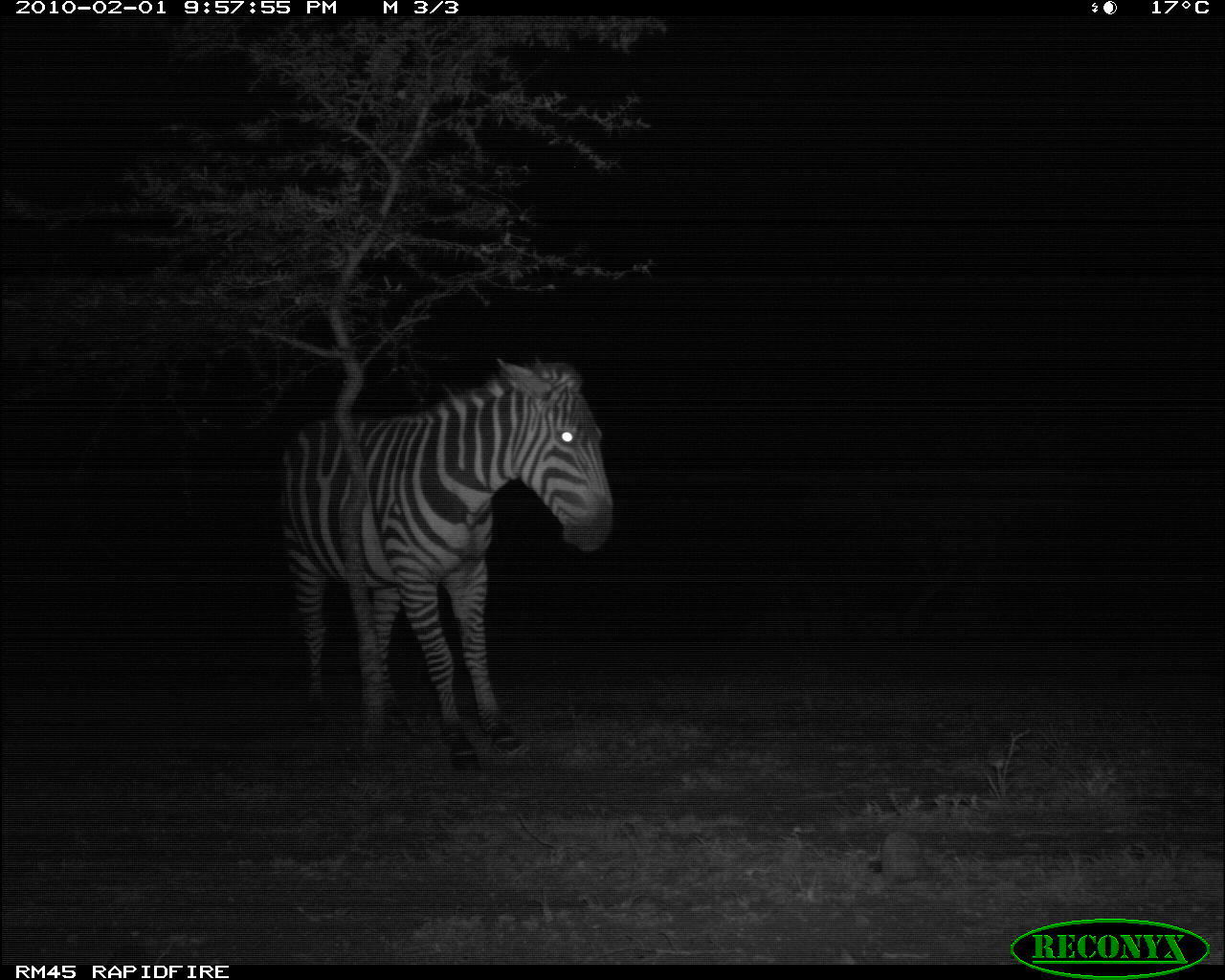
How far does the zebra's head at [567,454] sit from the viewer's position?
698 cm

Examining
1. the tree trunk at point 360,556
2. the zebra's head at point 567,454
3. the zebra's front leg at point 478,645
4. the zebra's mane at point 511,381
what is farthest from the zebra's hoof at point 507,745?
the zebra's mane at point 511,381

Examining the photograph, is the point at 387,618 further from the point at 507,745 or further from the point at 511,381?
the point at 511,381

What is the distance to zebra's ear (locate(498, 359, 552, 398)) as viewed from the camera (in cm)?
706

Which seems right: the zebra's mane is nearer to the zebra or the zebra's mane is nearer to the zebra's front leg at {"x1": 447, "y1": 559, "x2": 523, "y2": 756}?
the zebra

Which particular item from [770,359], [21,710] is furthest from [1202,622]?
[21,710]

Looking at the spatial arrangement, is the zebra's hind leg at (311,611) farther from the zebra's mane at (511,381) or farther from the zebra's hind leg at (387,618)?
the zebra's mane at (511,381)

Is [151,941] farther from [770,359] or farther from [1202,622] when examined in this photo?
[1202,622]

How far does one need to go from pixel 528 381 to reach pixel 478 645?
1.80 meters

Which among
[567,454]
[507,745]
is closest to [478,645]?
[507,745]

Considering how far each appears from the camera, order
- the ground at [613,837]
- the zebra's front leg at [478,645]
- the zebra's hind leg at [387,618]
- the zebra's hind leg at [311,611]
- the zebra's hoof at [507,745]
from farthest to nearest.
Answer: the zebra's hind leg at [311,611] < the zebra's hind leg at [387,618] < the zebra's front leg at [478,645] < the zebra's hoof at [507,745] < the ground at [613,837]

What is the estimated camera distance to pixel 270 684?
402 inches

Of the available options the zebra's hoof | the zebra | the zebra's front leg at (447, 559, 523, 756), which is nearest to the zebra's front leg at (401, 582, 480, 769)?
the zebra

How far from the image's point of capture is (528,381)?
23.4 feet

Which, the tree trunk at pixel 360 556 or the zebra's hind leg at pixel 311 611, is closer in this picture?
the tree trunk at pixel 360 556
